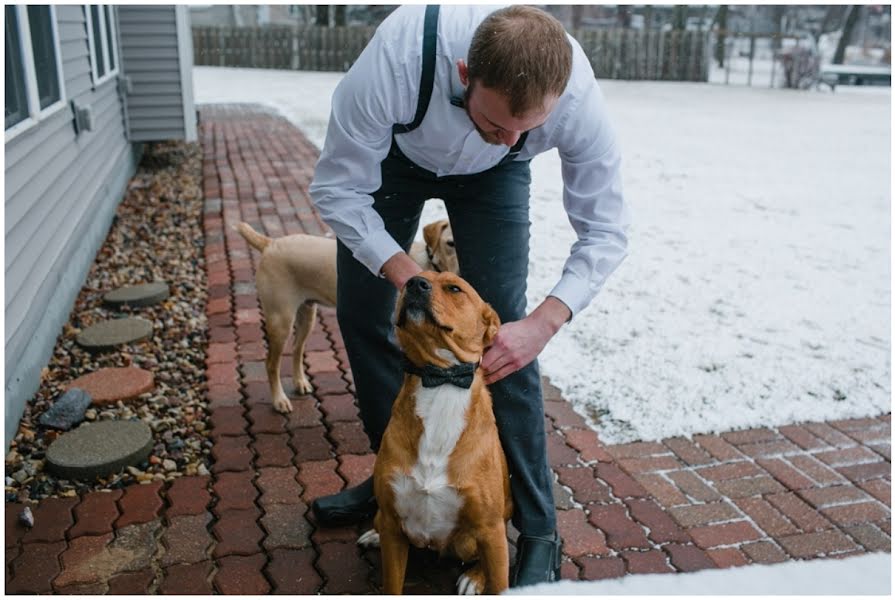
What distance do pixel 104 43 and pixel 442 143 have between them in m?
7.86

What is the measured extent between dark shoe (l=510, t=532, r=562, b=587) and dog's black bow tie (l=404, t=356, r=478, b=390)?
0.74 m

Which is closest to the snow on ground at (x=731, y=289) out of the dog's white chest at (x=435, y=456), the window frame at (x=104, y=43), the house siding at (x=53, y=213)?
the dog's white chest at (x=435, y=456)

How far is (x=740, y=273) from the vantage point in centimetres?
642

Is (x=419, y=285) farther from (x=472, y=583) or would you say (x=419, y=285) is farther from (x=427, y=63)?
(x=472, y=583)

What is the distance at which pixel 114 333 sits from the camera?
15.9 ft

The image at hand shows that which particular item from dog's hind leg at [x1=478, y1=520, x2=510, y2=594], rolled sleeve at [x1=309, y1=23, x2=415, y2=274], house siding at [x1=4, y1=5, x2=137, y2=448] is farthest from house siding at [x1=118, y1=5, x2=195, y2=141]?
dog's hind leg at [x1=478, y1=520, x2=510, y2=594]

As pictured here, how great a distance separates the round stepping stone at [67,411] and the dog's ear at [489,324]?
2432 mm

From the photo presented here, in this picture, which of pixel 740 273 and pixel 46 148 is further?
pixel 740 273

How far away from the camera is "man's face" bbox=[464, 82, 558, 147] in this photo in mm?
1899

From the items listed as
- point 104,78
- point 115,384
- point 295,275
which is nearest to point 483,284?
point 295,275

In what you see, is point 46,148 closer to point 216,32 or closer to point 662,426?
point 662,426

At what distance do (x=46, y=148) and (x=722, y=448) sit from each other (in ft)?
15.2

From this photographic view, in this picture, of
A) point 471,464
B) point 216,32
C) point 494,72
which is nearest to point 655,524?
point 471,464

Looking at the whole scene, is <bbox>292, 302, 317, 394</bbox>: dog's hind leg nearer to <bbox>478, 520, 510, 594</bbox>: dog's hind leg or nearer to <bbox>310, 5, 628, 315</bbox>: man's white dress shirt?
<bbox>310, 5, 628, 315</bbox>: man's white dress shirt
